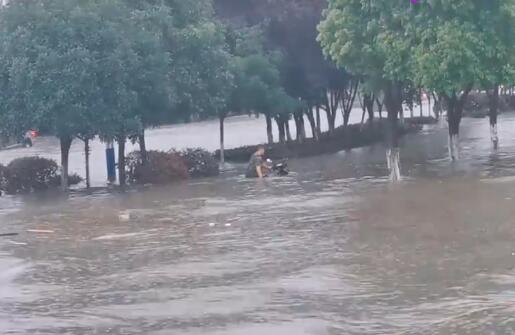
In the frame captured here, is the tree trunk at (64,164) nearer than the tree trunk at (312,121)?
Yes

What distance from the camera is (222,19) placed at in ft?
129

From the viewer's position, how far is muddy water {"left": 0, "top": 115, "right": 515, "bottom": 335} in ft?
35.9

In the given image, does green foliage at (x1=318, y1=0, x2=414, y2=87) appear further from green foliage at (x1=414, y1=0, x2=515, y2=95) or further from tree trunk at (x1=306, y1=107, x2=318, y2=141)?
tree trunk at (x1=306, y1=107, x2=318, y2=141)

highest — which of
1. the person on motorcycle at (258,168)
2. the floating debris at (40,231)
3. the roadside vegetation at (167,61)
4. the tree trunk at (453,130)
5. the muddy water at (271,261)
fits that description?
the roadside vegetation at (167,61)

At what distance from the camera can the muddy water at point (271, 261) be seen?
10.9 meters

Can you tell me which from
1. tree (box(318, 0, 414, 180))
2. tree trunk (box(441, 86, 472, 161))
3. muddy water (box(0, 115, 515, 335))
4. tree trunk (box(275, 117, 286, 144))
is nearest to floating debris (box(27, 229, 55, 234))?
muddy water (box(0, 115, 515, 335))

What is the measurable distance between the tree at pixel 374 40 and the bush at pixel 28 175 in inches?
367

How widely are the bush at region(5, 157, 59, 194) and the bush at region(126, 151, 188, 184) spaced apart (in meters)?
2.50

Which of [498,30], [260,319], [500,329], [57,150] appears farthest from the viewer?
[57,150]

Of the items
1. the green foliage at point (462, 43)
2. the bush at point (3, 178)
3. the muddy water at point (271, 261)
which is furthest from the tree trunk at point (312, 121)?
the muddy water at point (271, 261)

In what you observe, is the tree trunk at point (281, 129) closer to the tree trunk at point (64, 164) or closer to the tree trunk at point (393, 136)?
the tree trunk at point (393, 136)

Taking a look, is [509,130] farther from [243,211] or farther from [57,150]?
[243,211]

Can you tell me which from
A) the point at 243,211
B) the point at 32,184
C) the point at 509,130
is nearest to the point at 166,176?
the point at 32,184

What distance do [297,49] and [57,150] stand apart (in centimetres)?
2208
